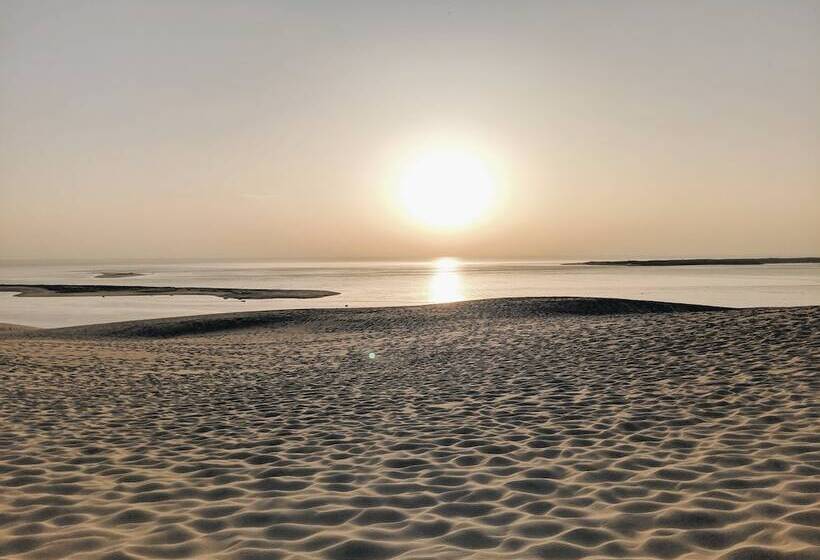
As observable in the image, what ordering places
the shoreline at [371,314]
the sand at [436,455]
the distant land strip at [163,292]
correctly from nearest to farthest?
1. the sand at [436,455]
2. the shoreline at [371,314]
3. the distant land strip at [163,292]

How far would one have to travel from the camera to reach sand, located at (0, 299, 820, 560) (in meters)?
5.12

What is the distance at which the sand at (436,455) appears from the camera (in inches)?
202

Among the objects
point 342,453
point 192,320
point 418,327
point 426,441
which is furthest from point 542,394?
point 192,320

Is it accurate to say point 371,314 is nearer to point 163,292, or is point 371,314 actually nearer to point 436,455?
point 436,455

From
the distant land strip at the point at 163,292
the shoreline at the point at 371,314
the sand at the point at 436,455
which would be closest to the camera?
the sand at the point at 436,455

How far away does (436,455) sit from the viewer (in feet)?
25.2

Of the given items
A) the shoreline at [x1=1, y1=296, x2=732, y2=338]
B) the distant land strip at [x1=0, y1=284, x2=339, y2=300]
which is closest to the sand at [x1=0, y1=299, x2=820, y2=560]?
the shoreline at [x1=1, y1=296, x2=732, y2=338]

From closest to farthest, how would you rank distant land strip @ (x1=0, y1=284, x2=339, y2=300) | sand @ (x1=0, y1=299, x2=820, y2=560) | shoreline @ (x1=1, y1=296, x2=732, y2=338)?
1. sand @ (x1=0, y1=299, x2=820, y2=560)
2. shoreline @ (x1=1, y1=296, x2=732, y2=338)
3. distant land strip @ (x1=0, y1=284, x2=339, y2=300)

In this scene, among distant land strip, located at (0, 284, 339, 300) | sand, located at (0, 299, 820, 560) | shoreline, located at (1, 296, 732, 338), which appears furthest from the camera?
Answer: distant land strip, located at (0, 284, 339, 300)

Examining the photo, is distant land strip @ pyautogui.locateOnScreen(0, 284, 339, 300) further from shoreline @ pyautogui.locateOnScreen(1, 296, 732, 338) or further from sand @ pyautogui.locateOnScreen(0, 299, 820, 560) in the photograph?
sand @ pyautogui.locateOnScreen(0, 299, 820, 560)

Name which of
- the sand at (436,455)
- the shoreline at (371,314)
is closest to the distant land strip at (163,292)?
the shoreline at (371,314)

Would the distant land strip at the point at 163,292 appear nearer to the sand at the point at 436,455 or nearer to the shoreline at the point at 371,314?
the shoreline at the point at 371,314

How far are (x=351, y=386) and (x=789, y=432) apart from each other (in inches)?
327

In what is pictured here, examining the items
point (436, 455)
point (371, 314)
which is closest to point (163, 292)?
point (371, 314)
